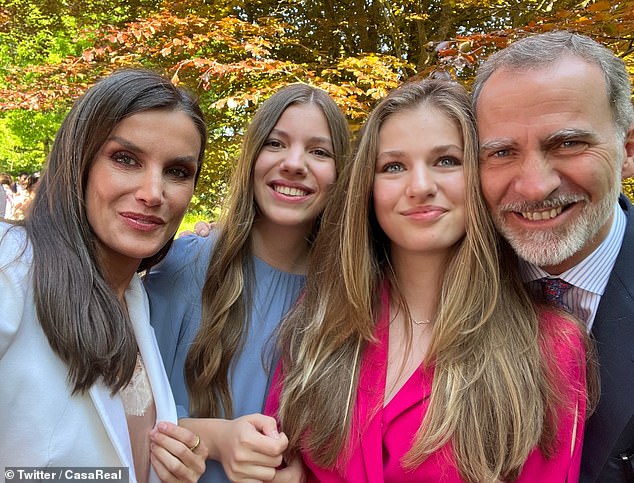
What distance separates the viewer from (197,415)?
227cm

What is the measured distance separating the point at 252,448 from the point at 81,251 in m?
0.85

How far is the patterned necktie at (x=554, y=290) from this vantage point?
2045mm

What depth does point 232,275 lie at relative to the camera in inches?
98.3

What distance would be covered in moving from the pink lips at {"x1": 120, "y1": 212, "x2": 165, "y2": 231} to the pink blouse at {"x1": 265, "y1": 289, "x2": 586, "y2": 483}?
904 mm

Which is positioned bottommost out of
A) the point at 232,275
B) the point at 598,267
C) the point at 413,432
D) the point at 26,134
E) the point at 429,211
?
the point at 26,134

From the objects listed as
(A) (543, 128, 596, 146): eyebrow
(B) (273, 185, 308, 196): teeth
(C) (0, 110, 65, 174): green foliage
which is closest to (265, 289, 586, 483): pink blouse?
(A) (543, 128, 596, 146): eyebrow

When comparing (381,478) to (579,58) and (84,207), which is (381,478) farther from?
(579,58)

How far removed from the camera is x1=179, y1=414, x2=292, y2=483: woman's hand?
1.87 meters

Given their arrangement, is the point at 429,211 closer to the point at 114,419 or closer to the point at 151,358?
the point at 151,358

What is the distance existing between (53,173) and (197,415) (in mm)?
1087

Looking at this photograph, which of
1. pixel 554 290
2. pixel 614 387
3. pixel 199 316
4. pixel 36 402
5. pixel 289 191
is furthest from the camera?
pixel 289 191

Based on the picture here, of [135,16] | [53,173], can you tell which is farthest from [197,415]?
[135,16]

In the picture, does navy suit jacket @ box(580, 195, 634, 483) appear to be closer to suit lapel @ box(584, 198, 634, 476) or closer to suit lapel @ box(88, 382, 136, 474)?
suit lapel @ box(584, 198, 634, 476)

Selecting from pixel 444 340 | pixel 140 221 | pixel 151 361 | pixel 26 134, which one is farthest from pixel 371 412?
pixel 26 134
